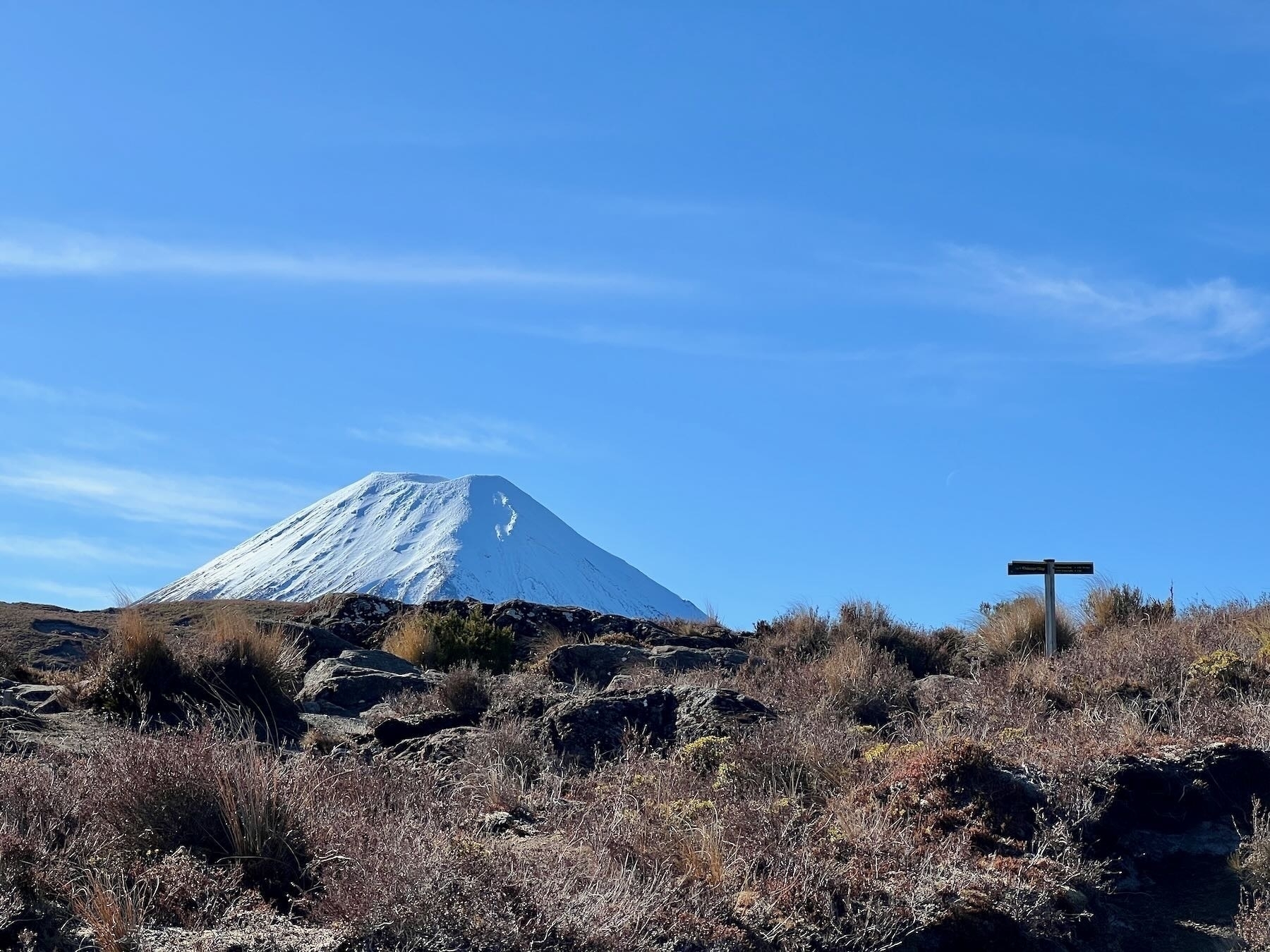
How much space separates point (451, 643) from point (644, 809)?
9559 mm

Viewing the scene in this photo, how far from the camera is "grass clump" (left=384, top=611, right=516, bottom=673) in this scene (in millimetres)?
14883

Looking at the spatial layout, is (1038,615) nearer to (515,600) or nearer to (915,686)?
(915,686)

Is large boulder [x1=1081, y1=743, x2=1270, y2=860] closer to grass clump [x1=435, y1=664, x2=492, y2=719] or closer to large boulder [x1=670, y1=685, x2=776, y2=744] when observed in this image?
large boulder [x1=670, y1=685, x2=776, y2=744]

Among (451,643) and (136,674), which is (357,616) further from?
(136,674)

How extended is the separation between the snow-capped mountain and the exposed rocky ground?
76.8m

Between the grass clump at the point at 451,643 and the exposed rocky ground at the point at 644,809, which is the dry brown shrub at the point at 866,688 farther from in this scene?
the grass clump at the point at 451,643

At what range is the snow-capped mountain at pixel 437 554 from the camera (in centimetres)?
10200

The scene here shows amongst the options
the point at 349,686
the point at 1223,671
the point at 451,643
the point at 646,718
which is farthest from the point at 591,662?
the point at 1223,671

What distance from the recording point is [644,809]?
5879mm

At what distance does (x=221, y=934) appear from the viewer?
418 centimetres

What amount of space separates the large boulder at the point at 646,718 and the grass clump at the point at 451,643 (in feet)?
19.6

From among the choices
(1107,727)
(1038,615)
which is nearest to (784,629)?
(1038,615)

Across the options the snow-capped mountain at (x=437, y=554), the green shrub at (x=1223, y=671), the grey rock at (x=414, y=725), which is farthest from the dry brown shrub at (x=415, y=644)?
the snow-capped mountain at (x=437, y=554)

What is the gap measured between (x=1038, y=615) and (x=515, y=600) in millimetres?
7484
